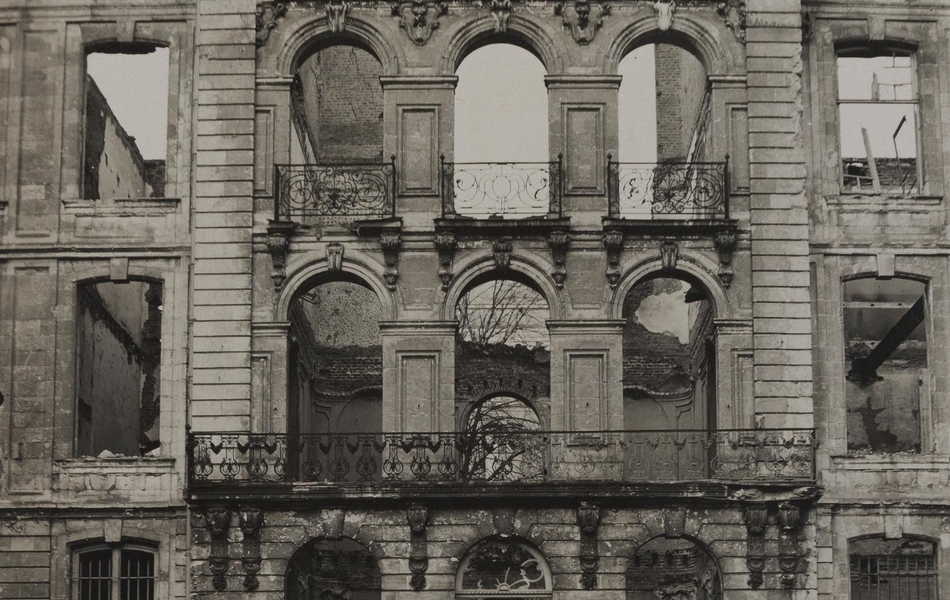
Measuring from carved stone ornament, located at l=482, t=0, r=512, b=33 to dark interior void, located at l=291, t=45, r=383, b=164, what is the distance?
1130 cm

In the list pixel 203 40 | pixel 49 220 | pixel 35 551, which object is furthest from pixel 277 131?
pixel 35 551

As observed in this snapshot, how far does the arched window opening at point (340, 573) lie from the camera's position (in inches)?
1375

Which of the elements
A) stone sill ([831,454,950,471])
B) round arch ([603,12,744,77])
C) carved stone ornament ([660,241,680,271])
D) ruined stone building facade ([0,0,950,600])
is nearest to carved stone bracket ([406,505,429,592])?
ruined stone building facade ([0,0,950,600])

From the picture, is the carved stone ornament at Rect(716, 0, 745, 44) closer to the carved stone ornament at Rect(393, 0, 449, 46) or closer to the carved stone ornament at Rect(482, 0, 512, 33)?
the carved stone ornament at Rect(482, 0, 512, 33)

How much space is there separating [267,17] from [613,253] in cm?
644

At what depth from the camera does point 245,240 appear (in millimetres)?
29438

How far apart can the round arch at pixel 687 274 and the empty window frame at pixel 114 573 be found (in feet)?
25.4

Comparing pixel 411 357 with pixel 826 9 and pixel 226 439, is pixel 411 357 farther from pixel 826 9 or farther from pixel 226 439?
pixel 826 9

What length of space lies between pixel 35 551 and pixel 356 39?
905 cm

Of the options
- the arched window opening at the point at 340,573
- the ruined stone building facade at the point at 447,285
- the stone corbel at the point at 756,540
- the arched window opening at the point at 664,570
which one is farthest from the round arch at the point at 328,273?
the arched window opening at the point at 664,570

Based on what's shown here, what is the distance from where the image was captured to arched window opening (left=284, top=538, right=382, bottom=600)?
34.9 m

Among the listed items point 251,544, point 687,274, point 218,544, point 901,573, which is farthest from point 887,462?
point 218,544

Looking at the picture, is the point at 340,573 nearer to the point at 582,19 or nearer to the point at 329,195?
the point at 329,195

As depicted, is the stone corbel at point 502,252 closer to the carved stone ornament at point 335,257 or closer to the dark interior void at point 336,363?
the carved stone ornament at point 335,257
